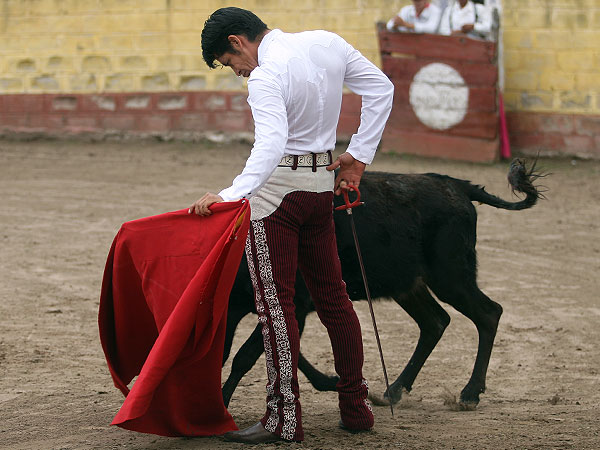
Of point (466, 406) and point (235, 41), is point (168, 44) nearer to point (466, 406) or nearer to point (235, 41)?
point (466, 406)

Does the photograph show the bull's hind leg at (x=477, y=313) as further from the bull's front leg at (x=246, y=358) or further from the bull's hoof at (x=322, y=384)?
the bull's front leg at (x=246, y=358)

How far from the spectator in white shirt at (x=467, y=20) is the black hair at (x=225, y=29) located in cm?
781

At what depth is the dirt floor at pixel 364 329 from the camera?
3.94 meters

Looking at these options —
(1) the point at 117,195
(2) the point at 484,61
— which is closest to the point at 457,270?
(1) the point at 117,195

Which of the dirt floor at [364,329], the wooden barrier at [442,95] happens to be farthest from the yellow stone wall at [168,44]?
the dirt floor at [364,329]

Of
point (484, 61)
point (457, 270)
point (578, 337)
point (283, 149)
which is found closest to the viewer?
point (283, 149)

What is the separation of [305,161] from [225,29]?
1.80ft

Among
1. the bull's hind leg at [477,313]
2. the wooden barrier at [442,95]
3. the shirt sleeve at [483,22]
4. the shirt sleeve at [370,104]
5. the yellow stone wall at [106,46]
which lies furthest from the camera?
the yellow stone wall at [106,46]

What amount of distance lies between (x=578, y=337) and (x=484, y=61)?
569 cm

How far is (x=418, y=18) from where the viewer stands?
11.0 metres

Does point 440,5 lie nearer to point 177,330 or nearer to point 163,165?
point 163,165

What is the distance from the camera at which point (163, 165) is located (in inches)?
436

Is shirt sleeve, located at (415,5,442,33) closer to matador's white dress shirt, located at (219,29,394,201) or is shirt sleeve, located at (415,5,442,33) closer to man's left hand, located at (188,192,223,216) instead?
matador's white dress shirt, located at (219,29,394,201)

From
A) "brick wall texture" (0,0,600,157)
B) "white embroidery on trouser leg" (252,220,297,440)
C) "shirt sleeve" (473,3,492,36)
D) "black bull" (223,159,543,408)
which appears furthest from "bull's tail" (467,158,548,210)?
"brick wall texture" (0,0,600,157)
